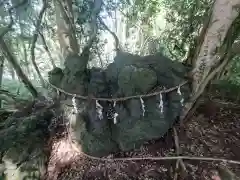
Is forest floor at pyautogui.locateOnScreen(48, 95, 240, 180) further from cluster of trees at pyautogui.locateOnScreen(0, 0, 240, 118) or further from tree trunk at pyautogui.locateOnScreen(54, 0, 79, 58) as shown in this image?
tree trunk at pyautogui.locateOnScreen(54, 0, 79, 58)

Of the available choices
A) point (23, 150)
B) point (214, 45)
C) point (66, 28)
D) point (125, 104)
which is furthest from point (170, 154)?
point (66, 28)

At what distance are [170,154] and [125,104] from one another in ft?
2.95

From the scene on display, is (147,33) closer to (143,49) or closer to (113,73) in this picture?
(143,49)

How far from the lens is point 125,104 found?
3209 mm

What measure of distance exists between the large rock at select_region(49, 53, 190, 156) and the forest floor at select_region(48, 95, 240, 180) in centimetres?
18

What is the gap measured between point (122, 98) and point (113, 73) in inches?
17.6

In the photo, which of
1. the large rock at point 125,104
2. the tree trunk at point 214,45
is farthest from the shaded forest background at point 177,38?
the large rock at point 125,104

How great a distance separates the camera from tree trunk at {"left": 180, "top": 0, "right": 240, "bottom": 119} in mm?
2637

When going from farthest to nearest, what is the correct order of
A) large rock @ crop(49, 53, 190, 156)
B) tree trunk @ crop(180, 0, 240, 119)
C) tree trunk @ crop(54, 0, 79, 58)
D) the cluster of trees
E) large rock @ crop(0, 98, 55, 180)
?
tree trunk @ crop(54, 0, 79, 58)
large rock @ crop(0, 98, 55, 180)
large rock @ crop(49, 53, 190, 156)
the cluster of trees
tree trunk @ crop(180, 0, 240, 119)

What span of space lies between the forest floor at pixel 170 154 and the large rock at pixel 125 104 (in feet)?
0.59

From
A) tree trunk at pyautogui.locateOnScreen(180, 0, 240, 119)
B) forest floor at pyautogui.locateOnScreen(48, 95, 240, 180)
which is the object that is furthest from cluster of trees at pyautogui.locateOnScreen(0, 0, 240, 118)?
forest floor at pyautogui.locateOnScreen(48, 95, 240, 180)

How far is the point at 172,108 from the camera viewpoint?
3.21m

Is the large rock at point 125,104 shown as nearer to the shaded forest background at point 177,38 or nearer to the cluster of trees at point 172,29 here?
the shaded forest background at point 177,38

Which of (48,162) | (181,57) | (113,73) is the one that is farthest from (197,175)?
(181,57)
